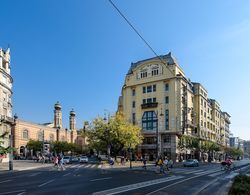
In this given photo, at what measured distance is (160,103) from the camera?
8400cm

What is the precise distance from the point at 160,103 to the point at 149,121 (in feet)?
17.7

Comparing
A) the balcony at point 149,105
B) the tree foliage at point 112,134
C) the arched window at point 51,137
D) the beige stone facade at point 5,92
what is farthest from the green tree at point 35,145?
the tree foliage at point 112,134

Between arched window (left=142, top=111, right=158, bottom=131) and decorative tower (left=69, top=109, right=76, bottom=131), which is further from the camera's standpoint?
decorative tower (left=69, top=109, right=76, bottom=131)

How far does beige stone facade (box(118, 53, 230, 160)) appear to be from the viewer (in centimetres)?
8194

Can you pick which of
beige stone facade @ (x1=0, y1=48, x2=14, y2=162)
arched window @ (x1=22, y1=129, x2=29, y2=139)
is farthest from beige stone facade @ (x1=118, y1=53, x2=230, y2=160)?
beige stone facade @ (x1=0, y1=48, x2=14, y2=162)

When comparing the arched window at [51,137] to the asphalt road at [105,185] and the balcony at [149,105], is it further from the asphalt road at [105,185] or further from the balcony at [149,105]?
the asphalt road at [105,185]

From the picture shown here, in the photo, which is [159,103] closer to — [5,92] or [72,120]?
[5,92]

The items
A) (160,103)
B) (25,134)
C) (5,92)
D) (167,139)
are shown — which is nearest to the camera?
(5,92)

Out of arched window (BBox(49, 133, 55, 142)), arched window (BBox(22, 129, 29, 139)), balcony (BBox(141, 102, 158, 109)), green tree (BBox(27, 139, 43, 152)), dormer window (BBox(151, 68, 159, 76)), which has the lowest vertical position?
green tree (BBox(27, 139, 43, 152))

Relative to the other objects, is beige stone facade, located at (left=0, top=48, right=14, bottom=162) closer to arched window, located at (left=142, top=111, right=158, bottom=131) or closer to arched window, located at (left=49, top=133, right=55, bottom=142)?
arched window, located at (left=142, top=111, right=158, bottom=131)

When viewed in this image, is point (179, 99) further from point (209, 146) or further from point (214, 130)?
point (214, 130)

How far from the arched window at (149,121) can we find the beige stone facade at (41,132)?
24.8 metres

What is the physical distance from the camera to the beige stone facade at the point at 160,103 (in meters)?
81.9

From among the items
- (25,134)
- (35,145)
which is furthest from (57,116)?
(35,145)
